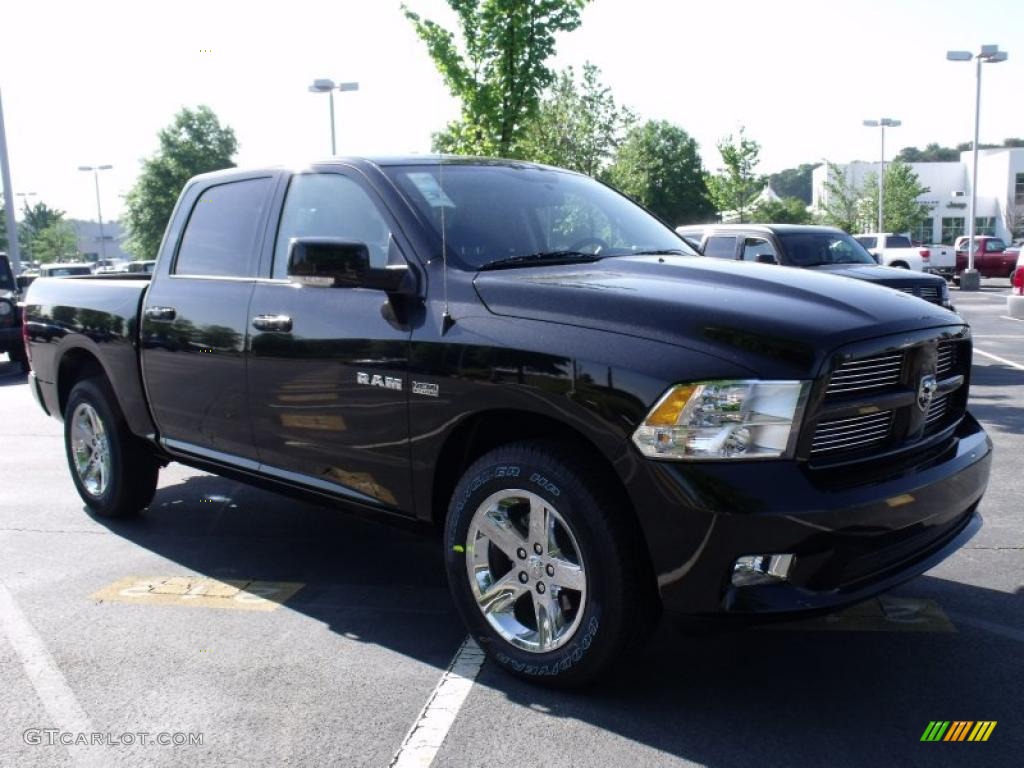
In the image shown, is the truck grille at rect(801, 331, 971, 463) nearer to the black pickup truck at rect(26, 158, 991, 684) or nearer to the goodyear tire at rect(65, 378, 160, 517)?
the black pickup truck at rect(26, 158, 991, 684)

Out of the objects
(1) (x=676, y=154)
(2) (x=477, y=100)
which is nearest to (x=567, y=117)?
(2) (x=477, y=100)

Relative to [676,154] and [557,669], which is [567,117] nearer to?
[557,669]

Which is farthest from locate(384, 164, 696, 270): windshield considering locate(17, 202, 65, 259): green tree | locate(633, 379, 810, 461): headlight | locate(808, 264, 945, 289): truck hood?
locate(17, 202, 65, 259): green tree

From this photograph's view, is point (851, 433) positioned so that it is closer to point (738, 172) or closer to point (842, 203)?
point (738, 172)

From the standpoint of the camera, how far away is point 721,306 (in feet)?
10.1

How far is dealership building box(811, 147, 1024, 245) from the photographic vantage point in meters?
60.2

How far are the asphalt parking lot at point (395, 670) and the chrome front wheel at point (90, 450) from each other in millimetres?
460

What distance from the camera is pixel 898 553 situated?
120 inches

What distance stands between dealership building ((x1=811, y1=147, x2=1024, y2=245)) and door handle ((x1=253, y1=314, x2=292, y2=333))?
187ft

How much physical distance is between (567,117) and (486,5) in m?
23.6

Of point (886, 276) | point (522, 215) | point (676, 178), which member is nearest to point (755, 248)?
point (886, 276)

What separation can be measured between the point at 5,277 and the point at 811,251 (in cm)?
1192

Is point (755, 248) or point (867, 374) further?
point (755, 248)

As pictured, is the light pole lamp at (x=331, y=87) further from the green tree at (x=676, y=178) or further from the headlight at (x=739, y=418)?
the green tree at (x=676, y=178)
